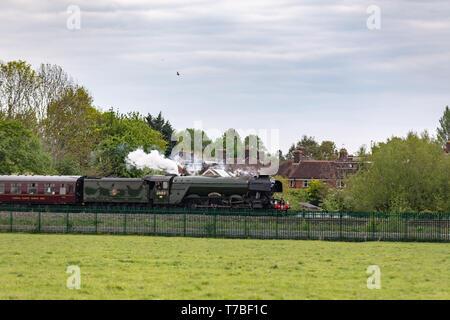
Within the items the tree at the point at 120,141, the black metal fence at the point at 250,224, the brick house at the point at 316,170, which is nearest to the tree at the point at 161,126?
the tree at the point at 120,141

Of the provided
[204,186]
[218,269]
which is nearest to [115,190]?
[204,186]

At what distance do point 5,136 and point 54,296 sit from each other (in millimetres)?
59035

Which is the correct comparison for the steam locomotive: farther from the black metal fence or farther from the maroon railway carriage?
the black metal fence

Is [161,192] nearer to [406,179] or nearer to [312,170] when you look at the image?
[406,179]

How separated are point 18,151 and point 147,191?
25.8 metres

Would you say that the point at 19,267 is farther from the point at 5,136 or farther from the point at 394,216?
the point at 5,136

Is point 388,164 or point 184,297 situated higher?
point 388,164

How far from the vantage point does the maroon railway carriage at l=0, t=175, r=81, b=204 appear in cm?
5594

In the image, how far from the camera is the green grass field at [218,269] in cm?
1878

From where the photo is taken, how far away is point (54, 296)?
1797 centimetres

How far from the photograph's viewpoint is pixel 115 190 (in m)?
54.8
